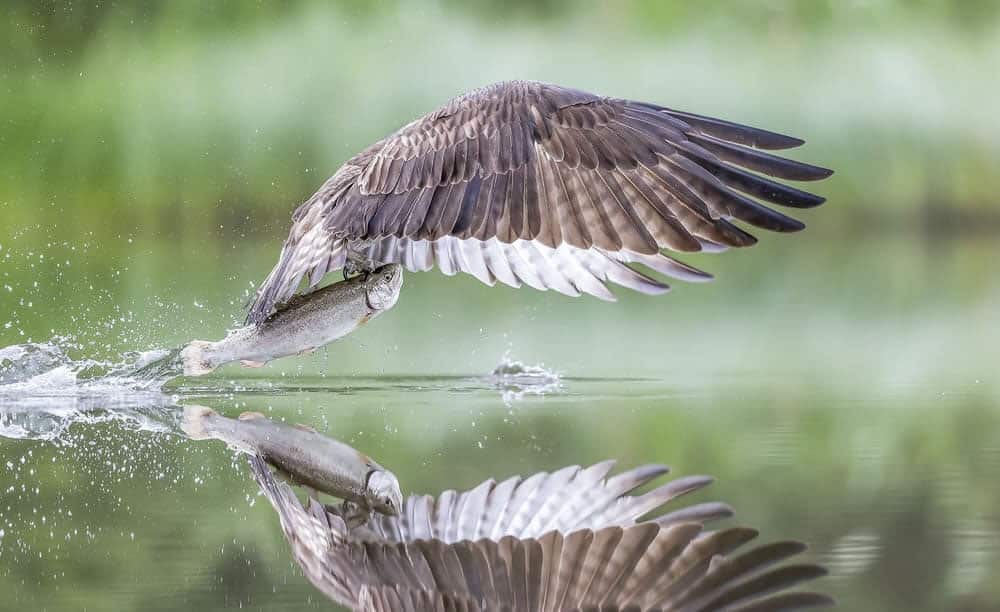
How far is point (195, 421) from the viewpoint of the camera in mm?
7438

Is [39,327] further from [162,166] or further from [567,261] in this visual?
[162,166]

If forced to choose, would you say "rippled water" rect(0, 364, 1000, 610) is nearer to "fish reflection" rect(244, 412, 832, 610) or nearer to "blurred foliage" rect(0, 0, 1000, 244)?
"fish reflection" rect(244, 412, 832, 610)

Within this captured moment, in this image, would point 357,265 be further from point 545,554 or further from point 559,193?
point 545,554

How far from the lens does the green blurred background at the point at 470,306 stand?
194 inches

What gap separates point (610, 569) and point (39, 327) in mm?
7708

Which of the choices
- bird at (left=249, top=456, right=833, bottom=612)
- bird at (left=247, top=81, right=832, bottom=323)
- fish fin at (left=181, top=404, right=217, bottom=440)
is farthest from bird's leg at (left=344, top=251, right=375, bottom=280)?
bird at (left=249, top=456, right=833, bottom=612)

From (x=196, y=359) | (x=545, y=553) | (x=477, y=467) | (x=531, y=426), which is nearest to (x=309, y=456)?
(x=477, y=467)

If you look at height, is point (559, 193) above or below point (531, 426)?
above

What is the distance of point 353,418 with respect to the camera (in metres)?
7.59

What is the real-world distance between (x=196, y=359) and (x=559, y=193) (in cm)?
290

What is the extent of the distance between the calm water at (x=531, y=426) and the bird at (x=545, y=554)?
146 millimetres

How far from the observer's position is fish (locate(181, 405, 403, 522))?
548 centimetres

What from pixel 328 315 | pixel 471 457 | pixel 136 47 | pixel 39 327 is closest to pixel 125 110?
pixel 136 47

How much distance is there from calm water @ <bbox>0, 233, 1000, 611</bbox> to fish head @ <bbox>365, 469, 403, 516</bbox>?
10cm
